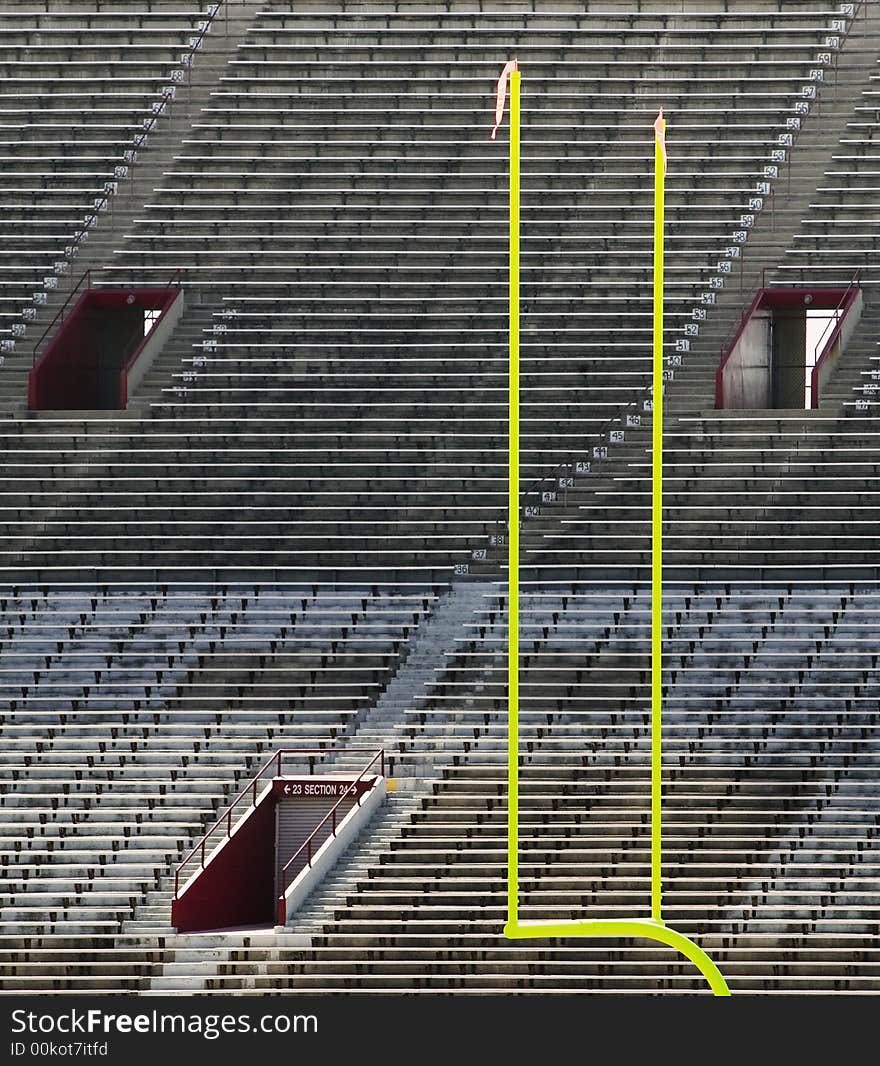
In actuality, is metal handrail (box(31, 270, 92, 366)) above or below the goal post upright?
above

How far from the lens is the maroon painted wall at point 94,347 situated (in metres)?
25.1

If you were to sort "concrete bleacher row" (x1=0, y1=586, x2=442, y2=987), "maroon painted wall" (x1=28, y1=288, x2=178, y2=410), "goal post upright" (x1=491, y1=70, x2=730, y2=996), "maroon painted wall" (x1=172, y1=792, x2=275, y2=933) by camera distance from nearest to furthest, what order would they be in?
"goal post upright" (x1=491, y1=70, x2=730, y2=996)
"maroon painted wall" (x1=172, y1=792, x2=275, y2=933)
"concrete bleacher row" (x1=0, y1=586, x2=442, y2=987)
"maroon painted wall" (x1=28, y1=288, x2=178, y2=410)

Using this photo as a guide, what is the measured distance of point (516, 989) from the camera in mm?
17875

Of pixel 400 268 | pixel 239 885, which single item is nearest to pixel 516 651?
pixel 239 885

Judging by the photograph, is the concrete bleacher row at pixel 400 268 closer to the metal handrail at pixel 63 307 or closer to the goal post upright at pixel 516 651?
the metal handrail at pixel 63 307

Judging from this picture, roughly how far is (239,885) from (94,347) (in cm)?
743

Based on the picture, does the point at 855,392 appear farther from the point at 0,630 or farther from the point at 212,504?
the point at 0,630

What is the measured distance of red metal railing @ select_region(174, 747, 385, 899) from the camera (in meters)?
19.2

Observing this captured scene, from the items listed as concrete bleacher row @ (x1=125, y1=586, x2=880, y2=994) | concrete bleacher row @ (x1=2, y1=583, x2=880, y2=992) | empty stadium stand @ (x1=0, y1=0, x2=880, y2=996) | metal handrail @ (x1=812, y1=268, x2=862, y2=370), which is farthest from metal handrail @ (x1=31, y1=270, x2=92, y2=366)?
metal handrail @ (x1=812, y1=268, x2=862, y2=370)

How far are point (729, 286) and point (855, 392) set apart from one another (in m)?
1.73

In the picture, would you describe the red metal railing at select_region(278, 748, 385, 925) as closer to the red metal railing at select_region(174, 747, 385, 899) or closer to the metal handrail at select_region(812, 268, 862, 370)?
the red metal railing at select_region(174, 747, 385, 899)

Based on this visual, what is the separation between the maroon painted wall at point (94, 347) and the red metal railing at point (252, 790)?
5556 millimetres

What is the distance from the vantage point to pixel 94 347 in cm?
2552

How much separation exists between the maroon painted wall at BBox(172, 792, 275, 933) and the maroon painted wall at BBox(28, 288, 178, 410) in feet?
20.2
